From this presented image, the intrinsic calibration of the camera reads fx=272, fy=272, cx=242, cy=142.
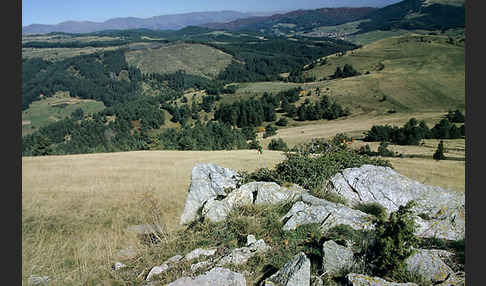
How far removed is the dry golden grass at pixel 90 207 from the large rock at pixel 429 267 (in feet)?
20.6

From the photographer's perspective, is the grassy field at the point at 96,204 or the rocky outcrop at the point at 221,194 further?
the rocky outcrop at the point at 221,194

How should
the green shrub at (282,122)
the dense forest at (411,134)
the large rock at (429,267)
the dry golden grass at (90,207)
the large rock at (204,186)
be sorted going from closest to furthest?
the large rock at (429,267) → the dry golden grass at (90,207) → the large rock at (204,186) → the dense forest at (411,134) → the green shrub at (282,122)

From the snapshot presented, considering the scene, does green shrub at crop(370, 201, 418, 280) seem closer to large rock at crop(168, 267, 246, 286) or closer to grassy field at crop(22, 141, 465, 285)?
large rock at crop(168, 267, 246, 286)

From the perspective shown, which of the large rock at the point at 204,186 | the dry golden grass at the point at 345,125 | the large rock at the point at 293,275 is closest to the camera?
the large rock at the point at 293,275

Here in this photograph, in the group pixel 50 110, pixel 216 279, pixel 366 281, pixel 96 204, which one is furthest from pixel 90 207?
pixel 50 110

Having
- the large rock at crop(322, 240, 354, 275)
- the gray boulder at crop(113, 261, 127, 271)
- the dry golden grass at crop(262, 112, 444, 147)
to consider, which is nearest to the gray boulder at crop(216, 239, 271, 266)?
the large rock at crop(322, 240, 354, 275)

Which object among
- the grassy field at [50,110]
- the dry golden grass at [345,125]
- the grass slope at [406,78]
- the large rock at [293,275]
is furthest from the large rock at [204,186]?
the grassy field at [50,110]

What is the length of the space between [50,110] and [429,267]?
8343 inches

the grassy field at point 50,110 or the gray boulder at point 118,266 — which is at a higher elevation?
the grassy field at point 50,110

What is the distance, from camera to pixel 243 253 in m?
6.07

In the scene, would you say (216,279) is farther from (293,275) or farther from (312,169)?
(312,169)

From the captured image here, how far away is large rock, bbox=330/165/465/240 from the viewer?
8.57m

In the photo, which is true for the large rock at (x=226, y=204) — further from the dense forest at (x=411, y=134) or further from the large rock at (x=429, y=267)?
the dense forest at (x=411, y=134)

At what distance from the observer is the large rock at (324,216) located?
22.7ft
